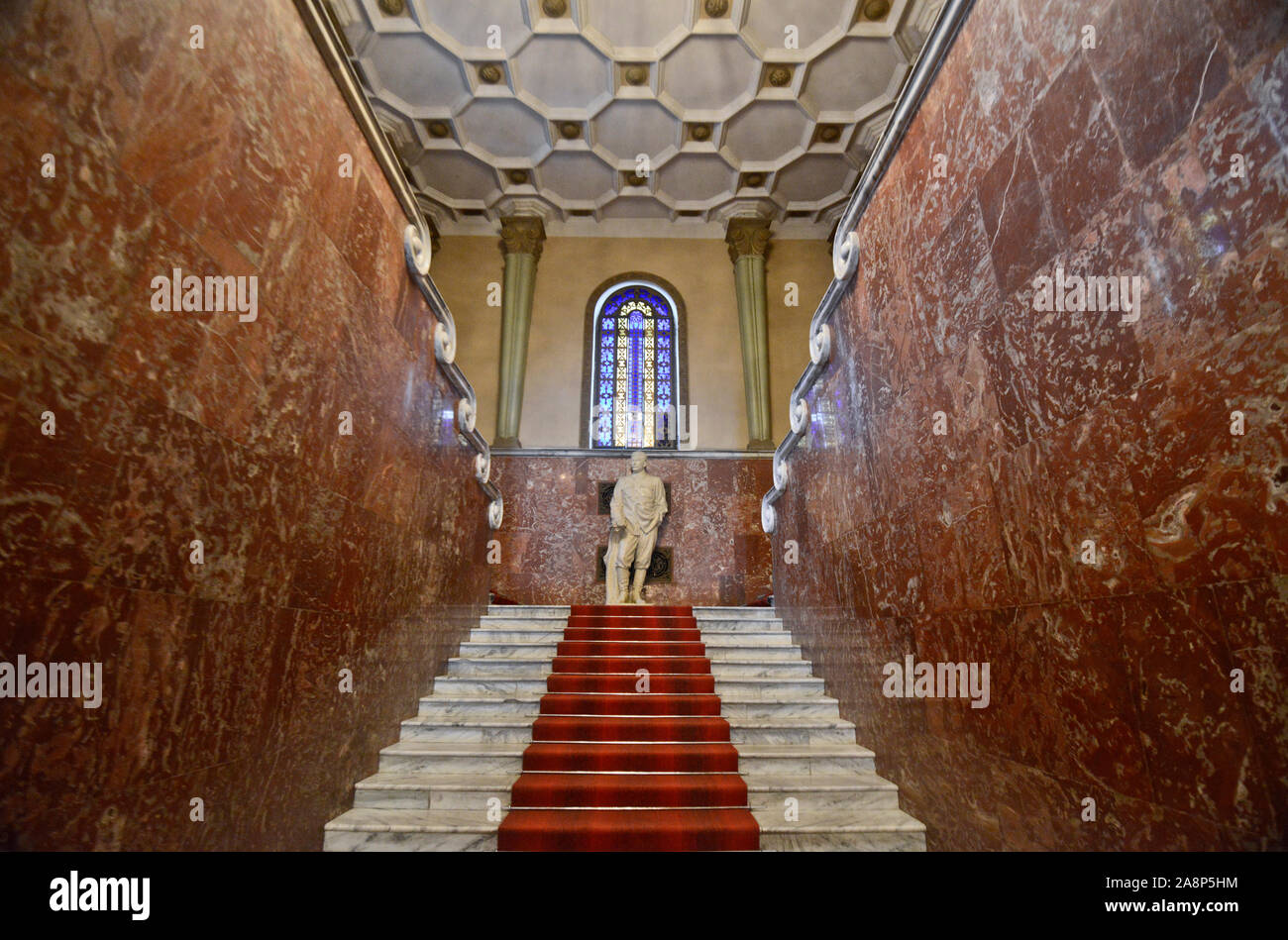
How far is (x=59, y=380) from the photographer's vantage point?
1787 millimetres

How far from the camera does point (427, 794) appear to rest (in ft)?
11.8

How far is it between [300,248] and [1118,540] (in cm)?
351

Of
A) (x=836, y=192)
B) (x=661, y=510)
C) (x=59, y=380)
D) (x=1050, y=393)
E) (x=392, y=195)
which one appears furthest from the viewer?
(x=836, y=192)

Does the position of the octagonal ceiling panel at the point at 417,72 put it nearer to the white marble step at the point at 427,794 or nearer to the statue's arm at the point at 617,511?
the statue's arm at the point at 617,511

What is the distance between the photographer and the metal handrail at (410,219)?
3250 millimetres

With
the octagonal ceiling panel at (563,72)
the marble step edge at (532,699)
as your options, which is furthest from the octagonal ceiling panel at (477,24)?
the marble step edge at (532,699)

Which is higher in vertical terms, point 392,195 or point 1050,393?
point 392,195

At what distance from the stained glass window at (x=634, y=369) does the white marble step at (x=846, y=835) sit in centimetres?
904

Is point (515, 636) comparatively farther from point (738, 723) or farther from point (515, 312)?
point (515, 312)

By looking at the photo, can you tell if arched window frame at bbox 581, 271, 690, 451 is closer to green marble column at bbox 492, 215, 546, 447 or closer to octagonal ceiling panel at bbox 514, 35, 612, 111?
green marble column at bbox 492, 215, 546, 447

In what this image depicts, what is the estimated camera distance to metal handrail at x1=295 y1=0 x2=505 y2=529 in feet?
10.7
